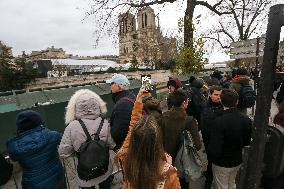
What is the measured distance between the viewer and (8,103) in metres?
9.78

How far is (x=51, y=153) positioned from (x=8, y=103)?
6.88 m

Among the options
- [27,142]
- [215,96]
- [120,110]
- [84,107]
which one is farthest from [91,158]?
[215,96]

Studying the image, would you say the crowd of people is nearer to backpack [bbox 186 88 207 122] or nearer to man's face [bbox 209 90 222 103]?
man's face [bbox 209 90 222 103]

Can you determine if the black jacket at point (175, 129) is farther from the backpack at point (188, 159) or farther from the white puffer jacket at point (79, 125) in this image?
the white puffer jacket at point (79, 125)

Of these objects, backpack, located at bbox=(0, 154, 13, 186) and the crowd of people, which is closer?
the crowd of people

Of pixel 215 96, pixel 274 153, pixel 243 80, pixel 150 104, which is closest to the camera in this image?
pixel 274 153

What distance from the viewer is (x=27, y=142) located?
11.3 ft

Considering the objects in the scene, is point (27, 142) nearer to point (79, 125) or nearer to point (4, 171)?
point (4, 171)

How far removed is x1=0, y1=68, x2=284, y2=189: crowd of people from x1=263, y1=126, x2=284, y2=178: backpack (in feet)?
2.30

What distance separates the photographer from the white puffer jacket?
11.5 ft

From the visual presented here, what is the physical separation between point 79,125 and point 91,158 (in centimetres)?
42

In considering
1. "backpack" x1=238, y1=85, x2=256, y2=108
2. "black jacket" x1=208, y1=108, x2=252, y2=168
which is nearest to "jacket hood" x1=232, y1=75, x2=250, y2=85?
"backpack" x1=238, y1=85, x2=256, y2=108

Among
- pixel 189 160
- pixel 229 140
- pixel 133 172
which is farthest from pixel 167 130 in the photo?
pixel 133 172

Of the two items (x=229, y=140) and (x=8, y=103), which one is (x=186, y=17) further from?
(x=229, y=140)
